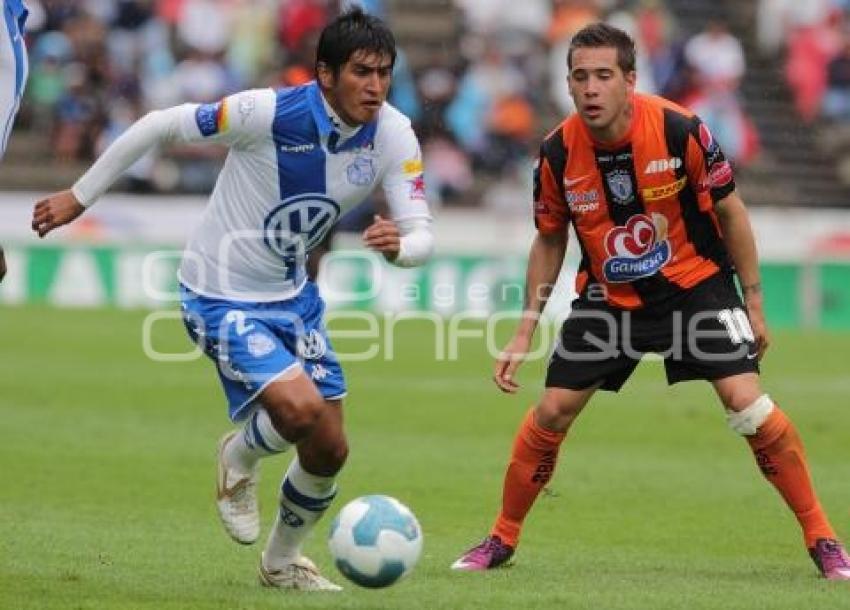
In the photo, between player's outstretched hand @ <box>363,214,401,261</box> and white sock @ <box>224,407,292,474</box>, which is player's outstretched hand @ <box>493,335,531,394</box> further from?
player's outstretched hand @ <box>363,214,401,261</box>

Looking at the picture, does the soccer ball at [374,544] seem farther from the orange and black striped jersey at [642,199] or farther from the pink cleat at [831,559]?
the pink cleat at [831,559]

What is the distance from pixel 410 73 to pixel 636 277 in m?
17.6

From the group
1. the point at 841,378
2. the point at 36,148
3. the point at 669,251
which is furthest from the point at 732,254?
the point at 36,148

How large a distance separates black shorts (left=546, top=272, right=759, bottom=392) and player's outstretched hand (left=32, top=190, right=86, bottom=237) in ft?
7.33

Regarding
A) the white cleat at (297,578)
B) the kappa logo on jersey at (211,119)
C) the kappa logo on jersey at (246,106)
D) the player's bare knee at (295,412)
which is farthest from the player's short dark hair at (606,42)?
the white cleat at (297,578)

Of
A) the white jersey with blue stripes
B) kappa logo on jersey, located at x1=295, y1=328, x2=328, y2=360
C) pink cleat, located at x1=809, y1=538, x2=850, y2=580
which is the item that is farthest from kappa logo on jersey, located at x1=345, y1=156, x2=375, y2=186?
pink cleat, located at x1=809, y1=538, x2=850, y2=580

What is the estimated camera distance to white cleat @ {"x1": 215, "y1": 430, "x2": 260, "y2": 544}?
793 cm

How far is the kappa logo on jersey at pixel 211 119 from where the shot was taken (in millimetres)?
7625

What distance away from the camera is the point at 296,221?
25.7ft

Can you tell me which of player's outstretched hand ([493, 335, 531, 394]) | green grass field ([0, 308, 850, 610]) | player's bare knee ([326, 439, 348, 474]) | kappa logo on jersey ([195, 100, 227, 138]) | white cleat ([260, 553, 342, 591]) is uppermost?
kappa logo on jersey ([195, 100, 227, 138])

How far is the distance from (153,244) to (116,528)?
13.1 m

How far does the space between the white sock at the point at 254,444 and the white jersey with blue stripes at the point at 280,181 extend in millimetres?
510

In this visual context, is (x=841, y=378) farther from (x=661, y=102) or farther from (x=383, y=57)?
(x=383, y=57)

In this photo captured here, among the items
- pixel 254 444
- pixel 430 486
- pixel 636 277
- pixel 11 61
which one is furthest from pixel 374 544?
pixel 430 486
